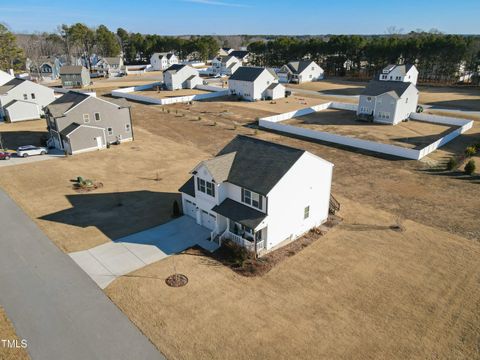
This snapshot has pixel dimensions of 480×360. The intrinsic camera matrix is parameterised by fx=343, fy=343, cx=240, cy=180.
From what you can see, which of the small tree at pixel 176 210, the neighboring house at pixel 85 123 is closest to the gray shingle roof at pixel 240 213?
the small tree at pixel 176 210

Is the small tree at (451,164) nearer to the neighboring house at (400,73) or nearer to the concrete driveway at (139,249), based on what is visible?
the concrete driveway at (139,249)

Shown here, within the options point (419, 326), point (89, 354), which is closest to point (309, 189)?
point (419, 326)

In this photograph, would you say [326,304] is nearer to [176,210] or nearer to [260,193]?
[260,193]

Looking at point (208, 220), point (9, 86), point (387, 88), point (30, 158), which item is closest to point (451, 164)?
point (387, 88)

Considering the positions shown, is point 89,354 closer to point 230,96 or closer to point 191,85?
point 230,96

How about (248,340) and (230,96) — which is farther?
(230,96)

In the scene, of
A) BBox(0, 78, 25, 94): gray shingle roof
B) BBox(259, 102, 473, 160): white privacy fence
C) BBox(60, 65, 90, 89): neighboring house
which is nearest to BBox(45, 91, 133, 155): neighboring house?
BBox(259, 102, 473, 160): white privacy fence

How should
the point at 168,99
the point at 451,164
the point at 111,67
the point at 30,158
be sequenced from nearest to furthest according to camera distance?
the point at 451,164
the point at 30,158
the point at 168,99
the point at 111,67
